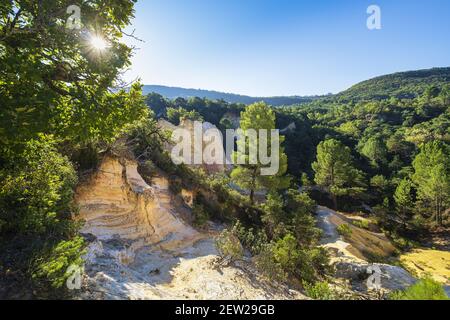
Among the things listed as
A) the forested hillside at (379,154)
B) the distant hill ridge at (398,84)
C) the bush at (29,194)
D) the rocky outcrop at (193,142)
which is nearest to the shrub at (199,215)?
the bush at (29,194)

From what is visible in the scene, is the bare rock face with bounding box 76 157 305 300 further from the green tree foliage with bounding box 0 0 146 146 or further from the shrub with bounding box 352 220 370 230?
the shrub with bounding box 352 220 370 230

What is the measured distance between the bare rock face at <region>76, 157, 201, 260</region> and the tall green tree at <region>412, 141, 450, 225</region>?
30705 mm

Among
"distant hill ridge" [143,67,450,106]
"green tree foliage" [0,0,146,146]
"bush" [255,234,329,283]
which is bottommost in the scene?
"bush" [255,234,329,283]

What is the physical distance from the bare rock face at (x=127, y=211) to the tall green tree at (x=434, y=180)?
101ft

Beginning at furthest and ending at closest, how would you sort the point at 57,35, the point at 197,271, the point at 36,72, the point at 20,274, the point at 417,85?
the point at 417,85 < the point at 197,271 < the point at 57,35 < the point at 36,72 < the point at 20,274

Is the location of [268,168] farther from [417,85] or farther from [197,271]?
[417,85]

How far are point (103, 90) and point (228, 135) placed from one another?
161 feet

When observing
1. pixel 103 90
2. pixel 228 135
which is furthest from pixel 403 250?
pixel 228 135

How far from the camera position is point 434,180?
32.4m

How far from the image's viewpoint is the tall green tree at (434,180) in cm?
3212

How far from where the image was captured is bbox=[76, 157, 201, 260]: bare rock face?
10828 millimetres

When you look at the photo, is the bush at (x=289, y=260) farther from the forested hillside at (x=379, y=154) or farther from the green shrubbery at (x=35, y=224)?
the forested hillside at (x=379, y=154)
